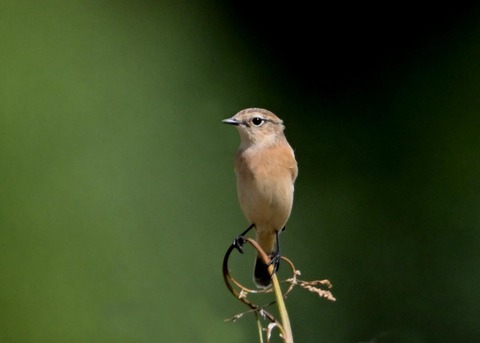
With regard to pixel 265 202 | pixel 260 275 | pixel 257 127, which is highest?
pixel 257 127

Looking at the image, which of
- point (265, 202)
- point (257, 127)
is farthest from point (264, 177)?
point (257, 127)

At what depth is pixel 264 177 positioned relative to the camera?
128 inches

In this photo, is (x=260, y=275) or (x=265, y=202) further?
(x=260, y=275)

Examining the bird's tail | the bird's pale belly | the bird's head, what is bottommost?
the bird's tail

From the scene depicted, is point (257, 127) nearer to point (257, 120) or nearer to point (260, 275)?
point (257, 120)

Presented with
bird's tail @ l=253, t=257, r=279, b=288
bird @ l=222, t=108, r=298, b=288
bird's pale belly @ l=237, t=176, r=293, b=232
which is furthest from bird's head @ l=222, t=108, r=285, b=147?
bird's tail @ l=253, t=257, r=279, b=288

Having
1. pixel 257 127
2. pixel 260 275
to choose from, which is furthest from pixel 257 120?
pixel 260 275

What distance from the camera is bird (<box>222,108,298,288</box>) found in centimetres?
320

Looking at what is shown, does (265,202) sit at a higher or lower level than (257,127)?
lower

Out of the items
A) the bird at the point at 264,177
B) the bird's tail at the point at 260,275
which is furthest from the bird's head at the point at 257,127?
the bird's tail at the point at 260,275

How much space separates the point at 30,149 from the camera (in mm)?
4277

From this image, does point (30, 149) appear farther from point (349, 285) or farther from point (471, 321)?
point (471, 321)

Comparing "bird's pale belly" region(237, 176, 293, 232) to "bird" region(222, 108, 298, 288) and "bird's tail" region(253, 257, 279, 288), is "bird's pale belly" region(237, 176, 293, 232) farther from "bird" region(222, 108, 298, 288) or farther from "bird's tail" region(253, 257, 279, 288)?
"bird's tail" region(253, 257, 279, 288)

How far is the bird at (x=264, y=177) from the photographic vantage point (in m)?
3.20
